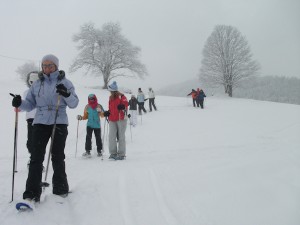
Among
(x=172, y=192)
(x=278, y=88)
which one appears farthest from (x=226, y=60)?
(x=278, y=88)

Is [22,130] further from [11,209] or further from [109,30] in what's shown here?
[109,30]

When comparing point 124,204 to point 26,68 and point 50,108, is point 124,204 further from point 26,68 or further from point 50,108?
point 26,68

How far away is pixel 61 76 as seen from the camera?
3.98 meters

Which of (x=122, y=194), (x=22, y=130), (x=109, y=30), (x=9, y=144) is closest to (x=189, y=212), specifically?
(x=122, y=194)

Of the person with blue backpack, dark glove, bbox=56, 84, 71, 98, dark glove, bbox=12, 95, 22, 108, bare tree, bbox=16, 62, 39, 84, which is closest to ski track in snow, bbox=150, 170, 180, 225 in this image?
dark glove, bbox=56, 84, 71, 98

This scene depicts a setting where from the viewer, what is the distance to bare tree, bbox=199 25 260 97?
131 feet

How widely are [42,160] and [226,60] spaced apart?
39577 mm

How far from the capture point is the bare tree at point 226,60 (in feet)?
131

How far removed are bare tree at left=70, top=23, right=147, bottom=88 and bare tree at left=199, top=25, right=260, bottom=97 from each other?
32.7 ft

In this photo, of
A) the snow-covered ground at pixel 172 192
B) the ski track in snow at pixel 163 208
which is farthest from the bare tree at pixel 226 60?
the ski track in snow at pixel 163 208

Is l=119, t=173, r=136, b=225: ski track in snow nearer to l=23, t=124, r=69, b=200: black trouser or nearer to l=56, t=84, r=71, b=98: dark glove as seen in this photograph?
l=23, t=124, r=69, b=200: black trouser

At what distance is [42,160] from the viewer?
3.82 metres

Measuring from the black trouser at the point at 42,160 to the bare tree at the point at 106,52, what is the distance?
1430 inches

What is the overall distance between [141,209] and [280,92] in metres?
112
